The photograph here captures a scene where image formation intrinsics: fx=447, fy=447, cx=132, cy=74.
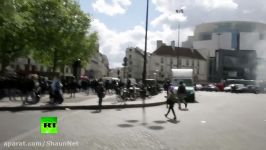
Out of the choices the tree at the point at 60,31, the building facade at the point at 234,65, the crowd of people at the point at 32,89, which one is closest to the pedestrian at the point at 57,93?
the crowd of people at the point at 32,89

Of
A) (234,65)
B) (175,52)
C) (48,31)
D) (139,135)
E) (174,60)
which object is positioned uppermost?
(175,52)

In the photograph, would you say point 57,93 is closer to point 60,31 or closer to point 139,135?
point 139,135

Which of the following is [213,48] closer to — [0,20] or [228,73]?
[228,73]

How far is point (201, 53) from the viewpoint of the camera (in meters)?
158

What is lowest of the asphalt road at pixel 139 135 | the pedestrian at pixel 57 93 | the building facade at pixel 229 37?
the asphalt road at pixel 139 135

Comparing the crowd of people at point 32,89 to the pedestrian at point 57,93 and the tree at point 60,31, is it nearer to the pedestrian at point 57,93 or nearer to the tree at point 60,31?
the pedestrian at point 57,93

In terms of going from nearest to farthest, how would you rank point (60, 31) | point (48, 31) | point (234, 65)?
point (48, 31), point (60, 31), point (234, 65)

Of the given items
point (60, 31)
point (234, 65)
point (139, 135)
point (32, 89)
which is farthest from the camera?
point (234, 65)

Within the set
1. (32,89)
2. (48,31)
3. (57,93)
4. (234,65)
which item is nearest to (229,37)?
(234,65)

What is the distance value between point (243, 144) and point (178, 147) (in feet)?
6.74

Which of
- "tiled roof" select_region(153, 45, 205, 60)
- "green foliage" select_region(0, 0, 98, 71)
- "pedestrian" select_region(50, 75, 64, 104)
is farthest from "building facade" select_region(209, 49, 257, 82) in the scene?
"pedestrian" select_region(50, 75, 64, 104)

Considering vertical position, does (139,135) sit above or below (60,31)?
below

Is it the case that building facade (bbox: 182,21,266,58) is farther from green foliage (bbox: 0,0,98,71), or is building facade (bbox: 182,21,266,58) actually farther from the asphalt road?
the asphalt road

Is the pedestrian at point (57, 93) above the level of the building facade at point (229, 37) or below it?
below
